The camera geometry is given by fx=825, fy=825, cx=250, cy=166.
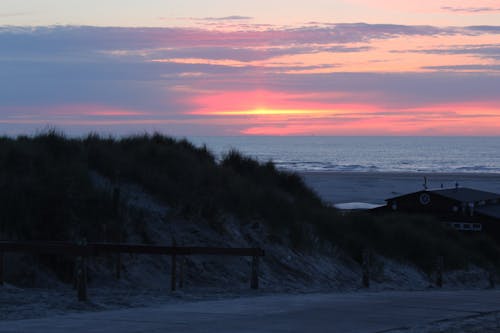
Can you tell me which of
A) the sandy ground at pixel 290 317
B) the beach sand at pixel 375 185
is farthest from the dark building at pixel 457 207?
the sandy ground at pixel 290 317

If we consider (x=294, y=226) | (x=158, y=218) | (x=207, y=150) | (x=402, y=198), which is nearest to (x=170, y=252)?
(x=158, y=218)

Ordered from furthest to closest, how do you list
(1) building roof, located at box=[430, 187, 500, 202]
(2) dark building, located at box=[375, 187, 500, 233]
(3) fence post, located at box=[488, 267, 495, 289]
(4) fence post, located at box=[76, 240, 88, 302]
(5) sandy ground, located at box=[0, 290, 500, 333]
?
(1) building roof, located at box=[430, 187, 500, 202] < (2) dark building, located at box=[375, 187, 500, 233] < (3) fence post, located at box=[488, 267, 495, 289] < (4) fence post, located at box=[76, 240, 88, 302] < (5) sandy ground, located at box=[0, 290, 500, 333]

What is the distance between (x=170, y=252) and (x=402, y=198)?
1200 inches

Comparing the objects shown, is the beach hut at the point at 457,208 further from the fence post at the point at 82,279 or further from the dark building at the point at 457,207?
the fence post at the point at 82,279

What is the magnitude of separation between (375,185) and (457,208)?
158 feet

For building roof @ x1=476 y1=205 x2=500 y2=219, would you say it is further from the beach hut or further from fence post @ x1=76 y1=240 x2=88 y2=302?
fence post @ x1=76 y1=240 x2=88 y2=302

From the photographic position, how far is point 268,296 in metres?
17.1

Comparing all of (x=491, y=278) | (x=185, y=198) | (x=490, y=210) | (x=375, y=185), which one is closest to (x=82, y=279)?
(x=185, y=198)

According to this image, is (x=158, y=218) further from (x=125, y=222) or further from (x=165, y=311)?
(x=165, y=311)

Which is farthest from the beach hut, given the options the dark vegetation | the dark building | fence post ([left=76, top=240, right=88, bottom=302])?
fence post ([left=76, top=240, right=88, bottom=302])

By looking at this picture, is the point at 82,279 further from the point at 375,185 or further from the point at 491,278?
the point at 375,185

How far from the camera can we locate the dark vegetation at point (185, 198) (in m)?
22.3

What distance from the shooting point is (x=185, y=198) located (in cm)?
2744

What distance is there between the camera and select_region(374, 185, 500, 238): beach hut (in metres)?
43.2
